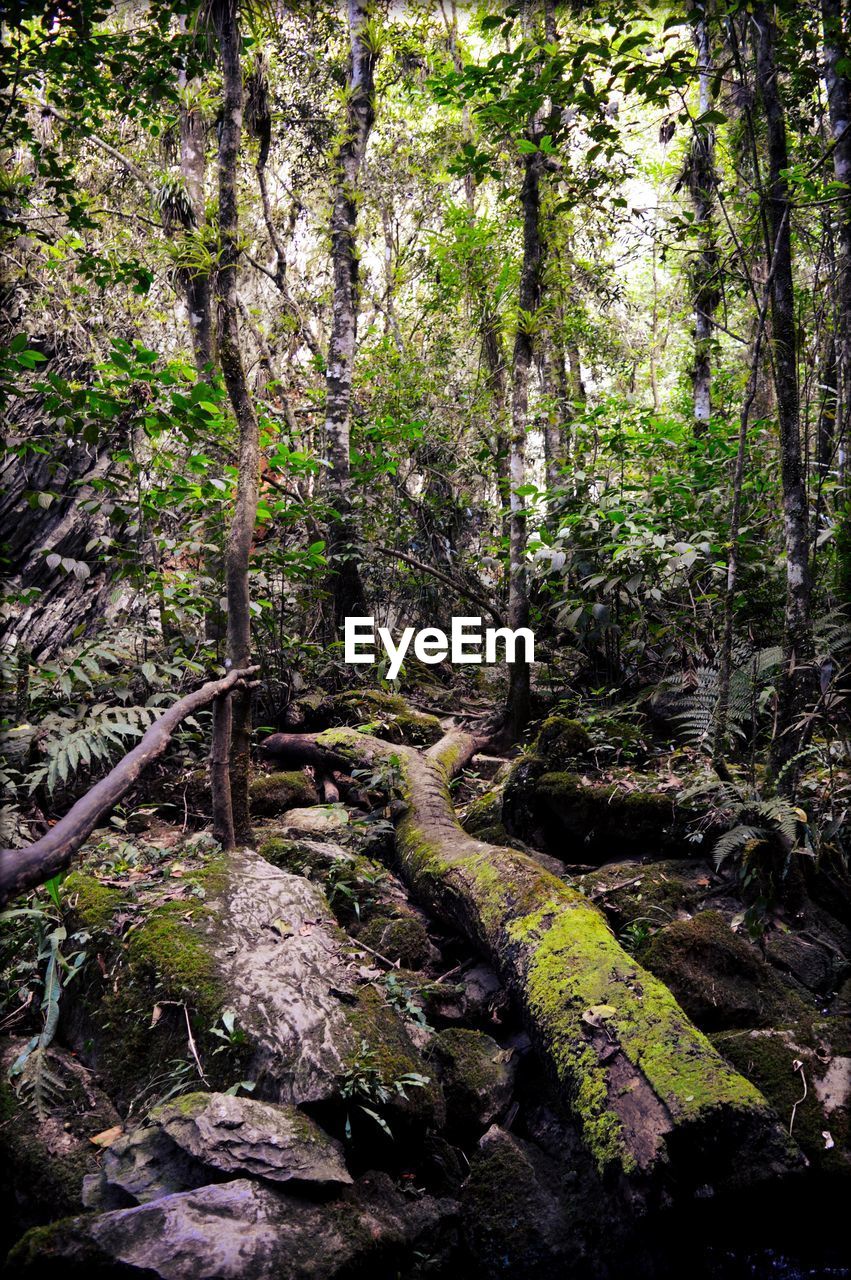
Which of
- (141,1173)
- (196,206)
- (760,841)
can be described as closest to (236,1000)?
(141,1173)

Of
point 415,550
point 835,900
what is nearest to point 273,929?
point 835,900

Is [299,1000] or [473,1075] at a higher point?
[299,1000]

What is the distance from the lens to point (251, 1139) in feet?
8.84

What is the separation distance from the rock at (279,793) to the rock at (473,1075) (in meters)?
2.69

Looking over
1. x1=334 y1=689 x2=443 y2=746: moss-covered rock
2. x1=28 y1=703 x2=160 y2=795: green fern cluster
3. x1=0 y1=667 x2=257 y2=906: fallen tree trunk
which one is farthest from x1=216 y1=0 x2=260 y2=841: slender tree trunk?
x1=334 y1=689 x2=443 y2=746: moss-covered rock

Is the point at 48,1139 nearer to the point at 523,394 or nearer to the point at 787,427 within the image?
the point at 787,427

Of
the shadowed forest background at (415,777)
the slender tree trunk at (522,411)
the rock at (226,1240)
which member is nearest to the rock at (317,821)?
the shadowed forest background at (415,777)

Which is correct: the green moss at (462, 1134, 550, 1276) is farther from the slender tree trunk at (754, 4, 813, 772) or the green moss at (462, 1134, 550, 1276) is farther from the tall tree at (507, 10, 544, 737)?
the tall tree at (507, 10, 544, 737)

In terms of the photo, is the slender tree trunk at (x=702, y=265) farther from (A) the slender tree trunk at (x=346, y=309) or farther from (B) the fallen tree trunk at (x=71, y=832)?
(B) the fallen tree trunk at (x=71, y=832)

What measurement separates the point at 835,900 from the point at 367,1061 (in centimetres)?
289

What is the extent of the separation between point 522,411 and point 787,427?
3075mm

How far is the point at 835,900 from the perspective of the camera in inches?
173

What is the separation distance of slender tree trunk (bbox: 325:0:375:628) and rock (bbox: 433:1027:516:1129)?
6001 millimetres

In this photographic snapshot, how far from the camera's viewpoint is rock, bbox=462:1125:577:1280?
9.41ft
